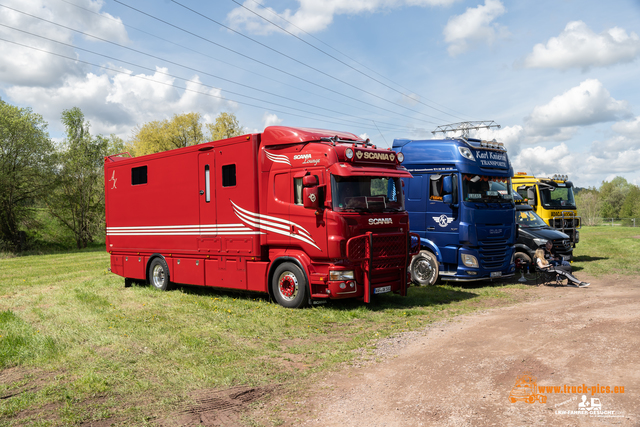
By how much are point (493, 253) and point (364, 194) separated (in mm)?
4775

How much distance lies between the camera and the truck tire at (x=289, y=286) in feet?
32.4

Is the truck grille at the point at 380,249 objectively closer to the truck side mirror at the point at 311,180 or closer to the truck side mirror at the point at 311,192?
the truck side mirror at the point at 311,192

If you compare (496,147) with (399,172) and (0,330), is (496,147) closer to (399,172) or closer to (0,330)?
(399,172)

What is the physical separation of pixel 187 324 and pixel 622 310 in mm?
7783

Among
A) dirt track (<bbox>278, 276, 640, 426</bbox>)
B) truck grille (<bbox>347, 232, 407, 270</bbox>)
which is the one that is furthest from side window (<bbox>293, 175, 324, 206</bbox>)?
dirt track (<bbox>278, 276, 640, 426</bbox>)

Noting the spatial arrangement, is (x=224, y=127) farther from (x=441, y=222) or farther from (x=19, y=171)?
(x=441, y=222)

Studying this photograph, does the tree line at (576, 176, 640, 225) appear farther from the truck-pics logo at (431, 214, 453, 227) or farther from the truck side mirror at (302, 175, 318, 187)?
the truck side mirror at (302, 175, 318, 187)

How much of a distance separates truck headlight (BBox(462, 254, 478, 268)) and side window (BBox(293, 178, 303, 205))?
A: 479cm

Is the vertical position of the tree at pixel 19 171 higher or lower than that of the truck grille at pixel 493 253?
higher

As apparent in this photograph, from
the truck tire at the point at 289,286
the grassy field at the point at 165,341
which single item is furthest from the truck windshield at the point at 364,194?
the grassy field at the point at 165,341

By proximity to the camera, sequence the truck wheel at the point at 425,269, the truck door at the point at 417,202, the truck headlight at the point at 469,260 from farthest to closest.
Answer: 1. the truck door at the point at 417,202
2. the truck wheel at the point at 425,269
3. the truck headlight at the point at 469,260

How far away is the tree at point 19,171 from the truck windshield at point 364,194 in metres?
34.9

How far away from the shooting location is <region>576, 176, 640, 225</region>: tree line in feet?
245

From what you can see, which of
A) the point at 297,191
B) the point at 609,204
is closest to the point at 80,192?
the point at 297,191
